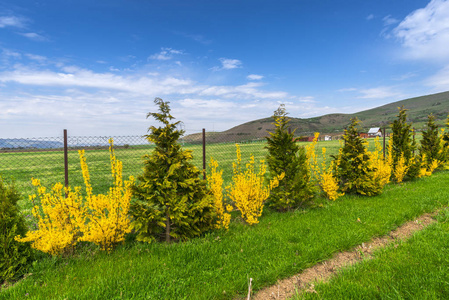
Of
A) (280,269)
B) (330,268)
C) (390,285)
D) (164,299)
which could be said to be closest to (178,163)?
(164,299)

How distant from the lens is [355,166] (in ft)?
23.7

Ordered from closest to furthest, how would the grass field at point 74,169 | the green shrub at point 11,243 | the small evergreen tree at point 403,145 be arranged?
1. the green shrub at point 11,243
2. the grass field at point 74,169
3. the small evergreen tree at point 403,145

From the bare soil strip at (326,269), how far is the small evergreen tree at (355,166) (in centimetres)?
227

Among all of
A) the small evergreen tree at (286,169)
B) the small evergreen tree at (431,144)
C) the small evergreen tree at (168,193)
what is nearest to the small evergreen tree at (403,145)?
the small evergreen tree at (431,144)

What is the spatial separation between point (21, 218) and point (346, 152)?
28.1 ft

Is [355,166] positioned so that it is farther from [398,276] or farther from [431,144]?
[431,144]

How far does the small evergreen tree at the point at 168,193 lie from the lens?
3.88 meters

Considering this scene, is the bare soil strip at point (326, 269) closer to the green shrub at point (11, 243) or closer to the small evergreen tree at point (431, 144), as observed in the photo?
the green shrub at point (11, 243)

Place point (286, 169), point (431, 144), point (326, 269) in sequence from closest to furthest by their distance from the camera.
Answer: point (326, 269) < point (286, 169) < point (431, 144)

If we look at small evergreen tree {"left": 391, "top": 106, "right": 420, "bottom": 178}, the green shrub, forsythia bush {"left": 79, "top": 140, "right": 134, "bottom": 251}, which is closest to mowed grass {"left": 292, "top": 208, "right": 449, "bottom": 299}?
forsythia bush {"left": 79, "top": 140, "right": 134, "bottom": 251}

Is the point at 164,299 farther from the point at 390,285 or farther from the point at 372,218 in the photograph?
the point at 372,218

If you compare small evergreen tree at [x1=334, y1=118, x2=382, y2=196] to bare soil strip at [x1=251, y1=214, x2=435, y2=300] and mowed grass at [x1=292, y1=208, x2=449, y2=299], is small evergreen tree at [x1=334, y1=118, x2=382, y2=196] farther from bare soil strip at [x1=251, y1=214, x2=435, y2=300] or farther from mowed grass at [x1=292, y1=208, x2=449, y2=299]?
mowed grass at [x1=292, y1=208, x2=449, y2=299]

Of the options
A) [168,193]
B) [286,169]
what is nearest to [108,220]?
[168,193]

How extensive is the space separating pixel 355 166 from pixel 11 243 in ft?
28.8
